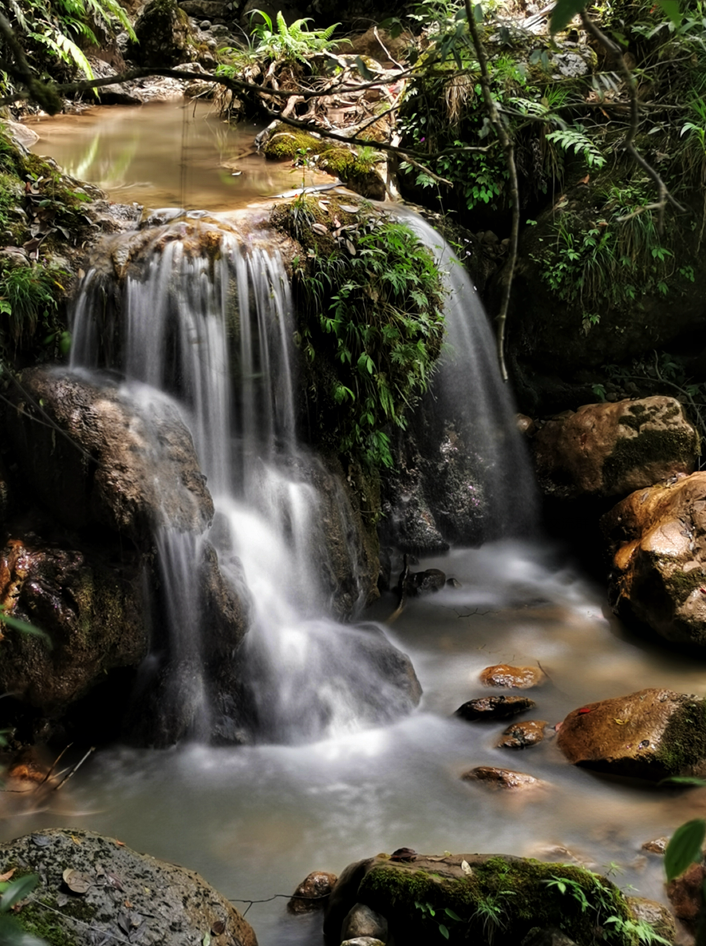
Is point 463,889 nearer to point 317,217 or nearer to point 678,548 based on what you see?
point 678,548

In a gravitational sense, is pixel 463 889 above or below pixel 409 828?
above

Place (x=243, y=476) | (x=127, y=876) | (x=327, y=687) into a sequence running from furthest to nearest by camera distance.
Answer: (x=243, y=476) → (x=327, y=687) → (x=127, y=876)

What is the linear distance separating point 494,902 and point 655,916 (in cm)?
68

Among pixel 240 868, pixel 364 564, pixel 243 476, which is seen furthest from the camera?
pixel 364 564

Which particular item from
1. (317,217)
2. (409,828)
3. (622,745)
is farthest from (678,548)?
(317,217)

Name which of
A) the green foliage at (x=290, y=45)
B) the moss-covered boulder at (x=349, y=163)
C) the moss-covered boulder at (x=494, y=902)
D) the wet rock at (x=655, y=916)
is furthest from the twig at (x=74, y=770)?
the green foliage at (x=290, y=45)

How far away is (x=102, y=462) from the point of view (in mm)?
4203

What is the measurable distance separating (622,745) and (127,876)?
2555 millimetres

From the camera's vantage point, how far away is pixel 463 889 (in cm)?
284

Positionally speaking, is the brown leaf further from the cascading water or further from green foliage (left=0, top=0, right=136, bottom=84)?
green foliage (left=0, top=0, right=136, bottom=84)

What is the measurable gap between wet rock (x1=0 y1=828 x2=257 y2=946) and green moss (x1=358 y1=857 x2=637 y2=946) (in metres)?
0.56

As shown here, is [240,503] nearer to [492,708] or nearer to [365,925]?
[492,708]

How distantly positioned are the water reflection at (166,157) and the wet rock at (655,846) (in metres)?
4.64

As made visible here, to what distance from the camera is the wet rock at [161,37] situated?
35.6 ft
